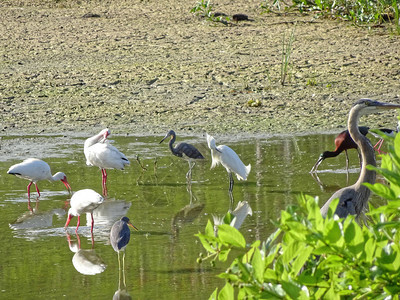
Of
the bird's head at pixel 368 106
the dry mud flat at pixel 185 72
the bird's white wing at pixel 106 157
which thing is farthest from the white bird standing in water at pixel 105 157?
the bird's head at pixel 368 106

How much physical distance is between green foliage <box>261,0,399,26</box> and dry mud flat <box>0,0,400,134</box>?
207 mm

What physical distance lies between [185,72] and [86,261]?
23.0 ft

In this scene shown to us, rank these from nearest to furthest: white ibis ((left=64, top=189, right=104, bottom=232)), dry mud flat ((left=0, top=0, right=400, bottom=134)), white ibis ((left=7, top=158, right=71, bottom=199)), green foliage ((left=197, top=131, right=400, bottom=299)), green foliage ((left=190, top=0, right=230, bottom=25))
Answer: green foliage ((left=197, top=131, right=400, bottom=299)) → white ibis ((left=64, top=189, right=104, bottom=232)) → white ibis ((left=7, top=158, right=71, bottom=199)) → dry mud flat ((left=0, top=0, right=400, bottom=134)) → green foliage ((left=190, top=0, right=230, bottom=25))

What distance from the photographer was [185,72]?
504 inches

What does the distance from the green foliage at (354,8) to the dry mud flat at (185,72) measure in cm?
21

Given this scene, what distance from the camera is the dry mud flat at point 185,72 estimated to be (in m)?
11.2

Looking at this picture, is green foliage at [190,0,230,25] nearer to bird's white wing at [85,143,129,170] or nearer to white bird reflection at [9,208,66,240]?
bird's white wing at [85,143,129,170]

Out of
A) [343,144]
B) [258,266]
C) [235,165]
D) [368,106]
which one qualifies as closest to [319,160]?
[343,144]

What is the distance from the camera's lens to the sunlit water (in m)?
5.62

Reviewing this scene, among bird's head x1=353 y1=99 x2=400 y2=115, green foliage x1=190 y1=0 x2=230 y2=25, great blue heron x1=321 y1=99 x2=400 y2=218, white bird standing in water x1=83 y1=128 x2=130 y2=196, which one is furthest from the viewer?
green foliage x1=190 y1=0 x2=230 y2=25

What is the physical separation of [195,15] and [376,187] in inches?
546

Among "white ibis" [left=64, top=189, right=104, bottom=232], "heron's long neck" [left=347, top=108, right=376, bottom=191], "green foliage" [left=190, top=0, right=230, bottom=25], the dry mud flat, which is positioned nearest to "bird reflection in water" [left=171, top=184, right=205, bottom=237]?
"white ibis" [left=64, top=189, right=104, bottom=232]

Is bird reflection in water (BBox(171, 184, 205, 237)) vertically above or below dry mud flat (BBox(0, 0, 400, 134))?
below

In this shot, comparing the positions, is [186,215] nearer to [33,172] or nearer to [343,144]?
[33,172]
